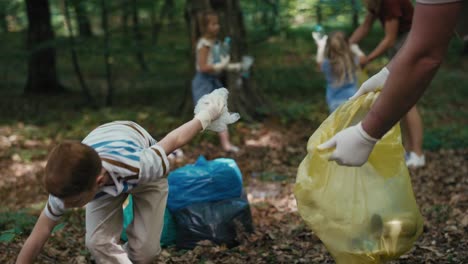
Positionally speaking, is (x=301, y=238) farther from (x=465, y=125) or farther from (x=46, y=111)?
(x=46, y=111)

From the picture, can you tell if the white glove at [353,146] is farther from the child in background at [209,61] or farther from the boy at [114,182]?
the child in background at [209,61]

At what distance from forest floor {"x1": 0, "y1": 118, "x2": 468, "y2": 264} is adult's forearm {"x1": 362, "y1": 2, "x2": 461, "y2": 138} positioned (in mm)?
1780

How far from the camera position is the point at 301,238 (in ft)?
14.1

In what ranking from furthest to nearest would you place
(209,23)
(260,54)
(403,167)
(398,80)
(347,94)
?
(260,54), (209,23), (347,94), (403,167), (398,80)

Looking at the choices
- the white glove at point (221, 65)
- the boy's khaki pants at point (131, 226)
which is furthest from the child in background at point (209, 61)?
the boy's khaki pants at point (131, 226)

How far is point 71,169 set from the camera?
245 cm

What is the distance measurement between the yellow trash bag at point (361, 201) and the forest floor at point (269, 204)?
96 cm

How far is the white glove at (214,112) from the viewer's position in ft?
9.91

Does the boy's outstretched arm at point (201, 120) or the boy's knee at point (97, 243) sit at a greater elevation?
the boy's outstretched arm at point (201, 120)

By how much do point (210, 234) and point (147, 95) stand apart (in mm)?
7892

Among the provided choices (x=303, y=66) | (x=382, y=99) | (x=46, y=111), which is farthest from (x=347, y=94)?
(x=303, y=66)

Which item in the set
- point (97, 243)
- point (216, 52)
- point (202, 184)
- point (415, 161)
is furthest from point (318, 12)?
point (97, 243)

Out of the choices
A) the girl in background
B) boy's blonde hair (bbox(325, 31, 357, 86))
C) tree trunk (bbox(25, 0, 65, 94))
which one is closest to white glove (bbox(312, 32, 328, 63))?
boy's blonde hair (bbox(325, 31, 357, 86))

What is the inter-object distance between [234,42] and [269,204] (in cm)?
358
